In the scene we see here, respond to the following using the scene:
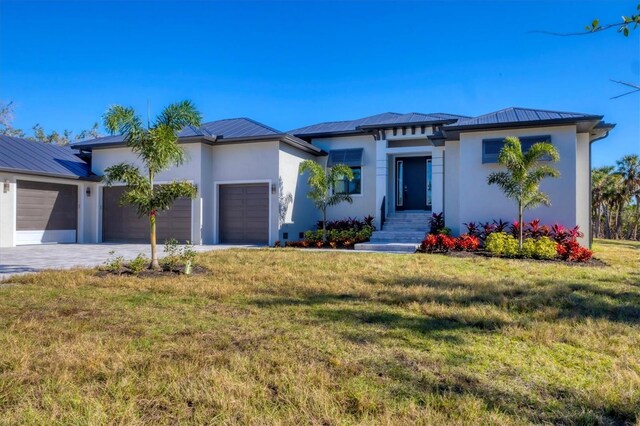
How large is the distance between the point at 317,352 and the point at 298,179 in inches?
488

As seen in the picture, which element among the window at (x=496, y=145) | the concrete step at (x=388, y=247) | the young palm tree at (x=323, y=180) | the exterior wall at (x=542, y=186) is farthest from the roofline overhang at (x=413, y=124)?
the concrete step at (x=388, y=247)

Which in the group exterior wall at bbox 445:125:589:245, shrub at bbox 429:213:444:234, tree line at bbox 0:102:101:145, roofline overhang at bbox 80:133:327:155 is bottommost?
shrub at bbox 429:213:444:234

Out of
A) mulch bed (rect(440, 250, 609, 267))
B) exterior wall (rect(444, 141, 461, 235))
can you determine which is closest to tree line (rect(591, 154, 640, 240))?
exterior wall (rect(444, 141, 461, 235))

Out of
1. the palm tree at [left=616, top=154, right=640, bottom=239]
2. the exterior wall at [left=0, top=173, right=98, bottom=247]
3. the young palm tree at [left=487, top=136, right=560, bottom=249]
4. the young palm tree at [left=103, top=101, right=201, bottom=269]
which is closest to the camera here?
the young palm tree at [left=103, top=101, right=201, bottom=269]

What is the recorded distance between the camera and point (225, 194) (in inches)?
586

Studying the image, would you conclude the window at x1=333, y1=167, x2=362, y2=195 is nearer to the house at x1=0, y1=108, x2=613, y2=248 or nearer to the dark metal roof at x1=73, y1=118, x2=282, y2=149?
the house at x1=0, y1=108, x2=613, y2=248

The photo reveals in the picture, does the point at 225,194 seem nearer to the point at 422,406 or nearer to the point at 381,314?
the point at 381,314

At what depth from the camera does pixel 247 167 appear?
14328mm

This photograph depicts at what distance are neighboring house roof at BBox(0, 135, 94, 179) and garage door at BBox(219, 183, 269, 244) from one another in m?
5.99

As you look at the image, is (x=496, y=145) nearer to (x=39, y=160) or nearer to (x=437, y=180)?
(x=437, y=180)

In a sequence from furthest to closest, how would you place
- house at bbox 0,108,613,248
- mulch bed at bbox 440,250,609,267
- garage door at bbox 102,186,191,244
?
1. garage door at bbox 102,186,191,244
2. house at bbox 0,108,613,248
3. mulch bed at bbox 440,250,609,267

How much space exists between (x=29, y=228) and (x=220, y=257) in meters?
9.71

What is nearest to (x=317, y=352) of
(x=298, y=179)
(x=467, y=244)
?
(x=467, y=244)

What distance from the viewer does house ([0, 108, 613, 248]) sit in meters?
12.3
